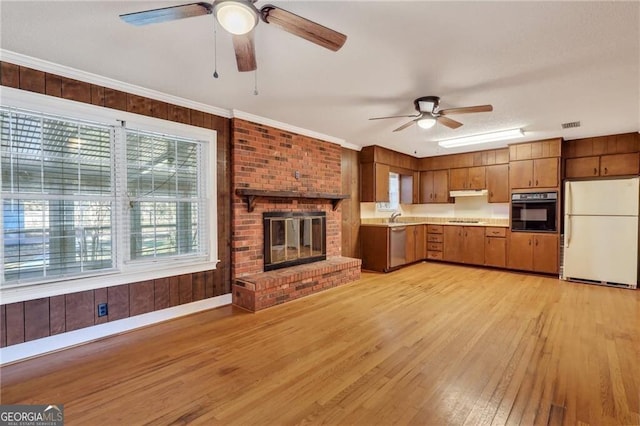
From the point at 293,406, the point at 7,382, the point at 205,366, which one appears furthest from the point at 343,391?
the point at 7,382

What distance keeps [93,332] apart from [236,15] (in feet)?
9.72

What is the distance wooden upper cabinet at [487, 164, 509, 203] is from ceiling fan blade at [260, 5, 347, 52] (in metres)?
5.20

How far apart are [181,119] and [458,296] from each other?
4.11 m

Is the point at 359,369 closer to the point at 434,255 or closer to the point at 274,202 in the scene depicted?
the point at 274,202

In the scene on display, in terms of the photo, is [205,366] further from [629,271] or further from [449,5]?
[629,271]

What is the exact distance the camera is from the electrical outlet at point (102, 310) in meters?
2.82

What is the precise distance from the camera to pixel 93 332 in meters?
2.79

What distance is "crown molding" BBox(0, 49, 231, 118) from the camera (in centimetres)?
239

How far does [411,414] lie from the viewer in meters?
1.78

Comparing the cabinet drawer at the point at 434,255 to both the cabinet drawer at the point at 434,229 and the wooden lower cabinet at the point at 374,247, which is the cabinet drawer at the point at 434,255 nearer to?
the cabinet drawer at the point at 434,229

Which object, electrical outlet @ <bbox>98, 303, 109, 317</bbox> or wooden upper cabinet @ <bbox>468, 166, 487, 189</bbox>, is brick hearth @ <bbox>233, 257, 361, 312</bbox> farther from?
wooden upper cabinet @ <bbox>468, 166, 487, 189</bbox>

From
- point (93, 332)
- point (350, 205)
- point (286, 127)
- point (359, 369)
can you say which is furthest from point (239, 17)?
point (350, 205)

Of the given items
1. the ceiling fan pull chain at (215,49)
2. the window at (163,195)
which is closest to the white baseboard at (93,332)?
the window at (163,195)
